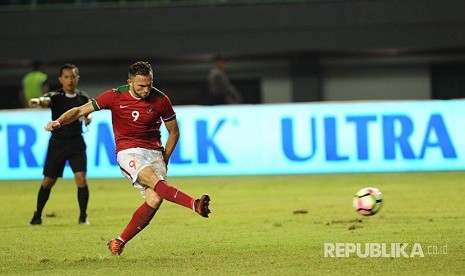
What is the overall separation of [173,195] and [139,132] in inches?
33.1

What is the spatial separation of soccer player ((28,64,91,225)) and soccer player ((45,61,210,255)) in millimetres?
3297

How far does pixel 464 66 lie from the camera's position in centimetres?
2833

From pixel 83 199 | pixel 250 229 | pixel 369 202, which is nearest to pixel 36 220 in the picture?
pixel 83 199

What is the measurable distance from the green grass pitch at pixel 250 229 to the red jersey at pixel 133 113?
1104mm

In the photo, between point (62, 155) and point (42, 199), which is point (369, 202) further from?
point (42, 199)

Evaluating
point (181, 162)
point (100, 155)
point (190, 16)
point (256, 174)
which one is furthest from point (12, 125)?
point (190, 16)

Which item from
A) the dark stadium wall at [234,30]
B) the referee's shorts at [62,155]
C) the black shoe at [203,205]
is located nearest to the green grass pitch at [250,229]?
the black shoe at [203,205]

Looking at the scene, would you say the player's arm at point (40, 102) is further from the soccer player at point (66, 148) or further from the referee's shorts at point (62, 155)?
the referee's shorts at point (62, 155)

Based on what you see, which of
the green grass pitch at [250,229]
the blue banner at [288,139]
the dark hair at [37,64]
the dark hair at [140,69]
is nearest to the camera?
the green grass pitch at [250,229]

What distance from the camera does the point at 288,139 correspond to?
20.7 metres

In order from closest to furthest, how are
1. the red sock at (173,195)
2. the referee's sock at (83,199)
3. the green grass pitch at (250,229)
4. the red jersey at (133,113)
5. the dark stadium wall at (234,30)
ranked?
the green grass pitch at (250,229)
the red sock at (173,195)
the red jersey at (133,113)
the referee's sock at (83,199)
the dark stadium wall at (234,30)

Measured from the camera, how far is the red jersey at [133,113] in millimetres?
10367

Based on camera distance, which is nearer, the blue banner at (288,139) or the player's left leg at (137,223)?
the player's left leg at (137,223)

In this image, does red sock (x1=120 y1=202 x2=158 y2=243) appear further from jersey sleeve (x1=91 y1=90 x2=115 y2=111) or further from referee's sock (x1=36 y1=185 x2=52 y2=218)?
referee's sock (x1=36 y1=185 x2=52 y2=218)
